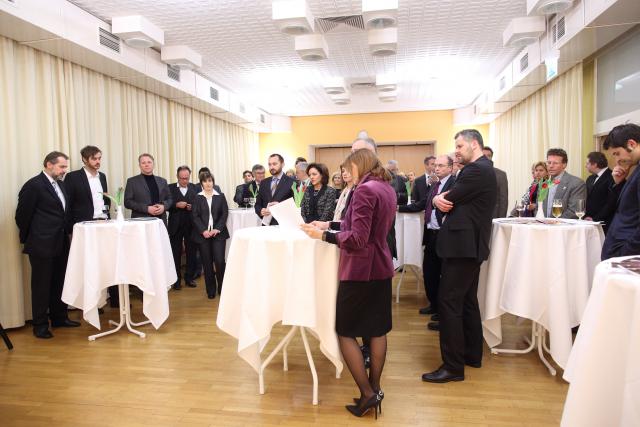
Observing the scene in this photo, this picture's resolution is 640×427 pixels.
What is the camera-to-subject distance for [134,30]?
486 centimetres

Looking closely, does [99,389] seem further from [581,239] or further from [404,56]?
Answer: [404,56]

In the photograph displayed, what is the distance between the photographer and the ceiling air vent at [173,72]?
6375mm

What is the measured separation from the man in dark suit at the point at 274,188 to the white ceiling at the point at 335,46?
178 cm

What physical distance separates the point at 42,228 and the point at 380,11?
12.7 ft

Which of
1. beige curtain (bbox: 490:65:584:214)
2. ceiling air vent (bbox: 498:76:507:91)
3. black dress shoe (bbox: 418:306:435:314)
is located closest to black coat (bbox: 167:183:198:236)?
black dress shoe (bbox: 418:306:435:314)

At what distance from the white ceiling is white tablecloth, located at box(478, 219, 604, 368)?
304cm

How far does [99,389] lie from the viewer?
113 inches

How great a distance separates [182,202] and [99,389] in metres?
3.37

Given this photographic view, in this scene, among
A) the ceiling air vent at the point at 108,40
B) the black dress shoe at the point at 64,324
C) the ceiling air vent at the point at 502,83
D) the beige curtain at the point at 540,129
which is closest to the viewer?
the black dress shoe at the point at 64,324

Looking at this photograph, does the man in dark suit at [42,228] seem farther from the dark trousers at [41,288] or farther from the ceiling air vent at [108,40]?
the ceiling air vent at [108,40]

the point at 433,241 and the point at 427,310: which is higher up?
the point at 433,241

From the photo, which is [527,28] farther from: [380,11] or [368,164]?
[368,164]

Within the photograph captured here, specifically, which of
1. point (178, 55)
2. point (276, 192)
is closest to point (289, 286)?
point (276, 192)

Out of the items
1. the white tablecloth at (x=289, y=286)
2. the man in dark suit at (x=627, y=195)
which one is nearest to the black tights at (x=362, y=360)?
the white tablecloth at (x=289, y=286)
